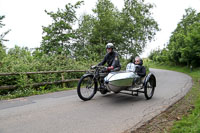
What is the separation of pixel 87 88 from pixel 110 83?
1.13 meters

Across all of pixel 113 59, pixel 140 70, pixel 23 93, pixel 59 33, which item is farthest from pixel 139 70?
pixel 59 33

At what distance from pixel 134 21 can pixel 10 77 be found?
67.4ft

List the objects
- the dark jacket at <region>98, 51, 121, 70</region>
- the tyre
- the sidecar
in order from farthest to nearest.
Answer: the tyre → the dark jacket at <region>98, 51, 121, 70</region> → the sidecar

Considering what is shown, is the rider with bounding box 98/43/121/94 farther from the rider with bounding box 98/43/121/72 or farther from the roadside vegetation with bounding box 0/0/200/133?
the roadside vegetation with bounding box 0/0/200/133

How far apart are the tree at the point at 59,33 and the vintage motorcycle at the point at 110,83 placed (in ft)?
31.9

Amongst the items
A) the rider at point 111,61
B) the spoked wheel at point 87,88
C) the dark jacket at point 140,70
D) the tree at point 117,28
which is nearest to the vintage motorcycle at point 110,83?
the spoked wheel at point 87,88

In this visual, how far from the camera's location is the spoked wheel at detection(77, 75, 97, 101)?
5.71 meters

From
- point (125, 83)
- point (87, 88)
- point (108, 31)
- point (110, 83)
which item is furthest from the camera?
point (108, 31)

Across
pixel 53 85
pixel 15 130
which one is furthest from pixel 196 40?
pixel 15 130

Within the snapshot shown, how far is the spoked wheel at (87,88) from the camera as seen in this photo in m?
5.71

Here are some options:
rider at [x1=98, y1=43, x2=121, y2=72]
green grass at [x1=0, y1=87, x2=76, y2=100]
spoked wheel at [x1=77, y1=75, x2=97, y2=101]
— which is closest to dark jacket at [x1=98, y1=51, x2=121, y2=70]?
rider at [x1=98, y1=43, x2=121, y2=72]

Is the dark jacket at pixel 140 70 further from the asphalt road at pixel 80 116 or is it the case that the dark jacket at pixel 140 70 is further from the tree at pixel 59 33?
the tree at pixel 59 33

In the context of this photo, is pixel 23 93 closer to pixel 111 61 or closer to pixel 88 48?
pixel 111 61

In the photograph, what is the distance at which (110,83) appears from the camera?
518 cm
